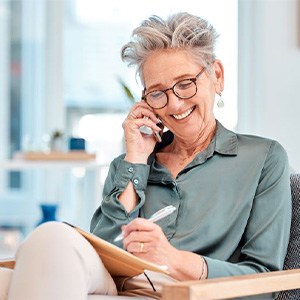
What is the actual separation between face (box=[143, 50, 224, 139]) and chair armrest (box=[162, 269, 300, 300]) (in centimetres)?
50

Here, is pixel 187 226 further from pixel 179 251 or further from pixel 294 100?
pixel 294 100

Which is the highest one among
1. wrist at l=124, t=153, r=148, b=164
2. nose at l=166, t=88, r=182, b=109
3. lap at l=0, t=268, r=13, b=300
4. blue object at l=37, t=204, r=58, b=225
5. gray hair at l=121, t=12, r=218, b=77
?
gray hair at l=121, t=12, r=218, b=77

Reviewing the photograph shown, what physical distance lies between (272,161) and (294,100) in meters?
1.76

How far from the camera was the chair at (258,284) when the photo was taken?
5.30 feet

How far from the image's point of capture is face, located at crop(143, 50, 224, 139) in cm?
213

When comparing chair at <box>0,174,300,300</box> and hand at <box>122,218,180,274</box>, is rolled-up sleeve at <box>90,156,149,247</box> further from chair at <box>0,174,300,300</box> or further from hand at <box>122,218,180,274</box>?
chair at <box>0,174,300,300</box>

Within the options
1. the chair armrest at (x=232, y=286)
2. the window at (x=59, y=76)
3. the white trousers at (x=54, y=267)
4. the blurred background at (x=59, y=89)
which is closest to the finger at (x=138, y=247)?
the white trousers at (x=54, y=267)

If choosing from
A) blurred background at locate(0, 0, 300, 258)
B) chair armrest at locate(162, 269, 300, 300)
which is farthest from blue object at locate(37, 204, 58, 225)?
chair armrest at locate(162, 269, 300, 300)

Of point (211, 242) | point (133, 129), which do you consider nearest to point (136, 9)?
point (133, 129)

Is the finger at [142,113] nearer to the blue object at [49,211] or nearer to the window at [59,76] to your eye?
the blue object at [49,211]

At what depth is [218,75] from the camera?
2230 mm

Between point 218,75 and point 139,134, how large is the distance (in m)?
0.28

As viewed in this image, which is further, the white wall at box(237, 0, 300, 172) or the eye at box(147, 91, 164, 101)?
the white wall at box(237, 0, 300, 172)

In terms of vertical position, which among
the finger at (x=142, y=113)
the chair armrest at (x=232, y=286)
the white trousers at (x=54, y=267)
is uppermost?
the finger at (x=142, y=113)
